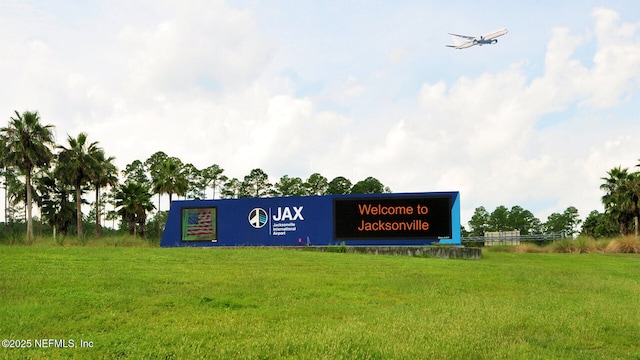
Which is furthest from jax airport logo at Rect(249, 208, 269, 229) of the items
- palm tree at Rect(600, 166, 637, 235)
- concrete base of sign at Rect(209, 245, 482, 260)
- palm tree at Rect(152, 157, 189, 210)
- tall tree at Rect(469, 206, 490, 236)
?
tall tree at Rect(469, 206, 490, 236)

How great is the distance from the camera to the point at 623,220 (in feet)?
226

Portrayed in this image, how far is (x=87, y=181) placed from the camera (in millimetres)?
62250

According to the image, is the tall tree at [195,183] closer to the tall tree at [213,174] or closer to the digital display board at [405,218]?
the tall tree at [213,174]

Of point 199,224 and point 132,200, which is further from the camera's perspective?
point 132,200

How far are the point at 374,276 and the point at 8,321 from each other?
11.2 metres

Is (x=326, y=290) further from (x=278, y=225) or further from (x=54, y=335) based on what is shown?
(x=278, y=225)

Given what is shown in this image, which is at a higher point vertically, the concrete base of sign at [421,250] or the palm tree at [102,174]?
the palm tree at [102,174]

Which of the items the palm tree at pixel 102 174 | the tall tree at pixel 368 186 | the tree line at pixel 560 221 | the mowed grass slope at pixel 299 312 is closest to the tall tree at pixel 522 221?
the tree line at pixel 560 221

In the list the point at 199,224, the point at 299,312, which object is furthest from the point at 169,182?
the point at 299,312

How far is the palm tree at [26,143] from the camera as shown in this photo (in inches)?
2072

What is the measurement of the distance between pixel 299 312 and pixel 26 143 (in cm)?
4883

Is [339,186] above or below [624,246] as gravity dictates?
above

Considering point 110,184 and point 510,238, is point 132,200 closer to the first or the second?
point 110,184

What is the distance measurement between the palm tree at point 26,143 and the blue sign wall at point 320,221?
1905 cm
